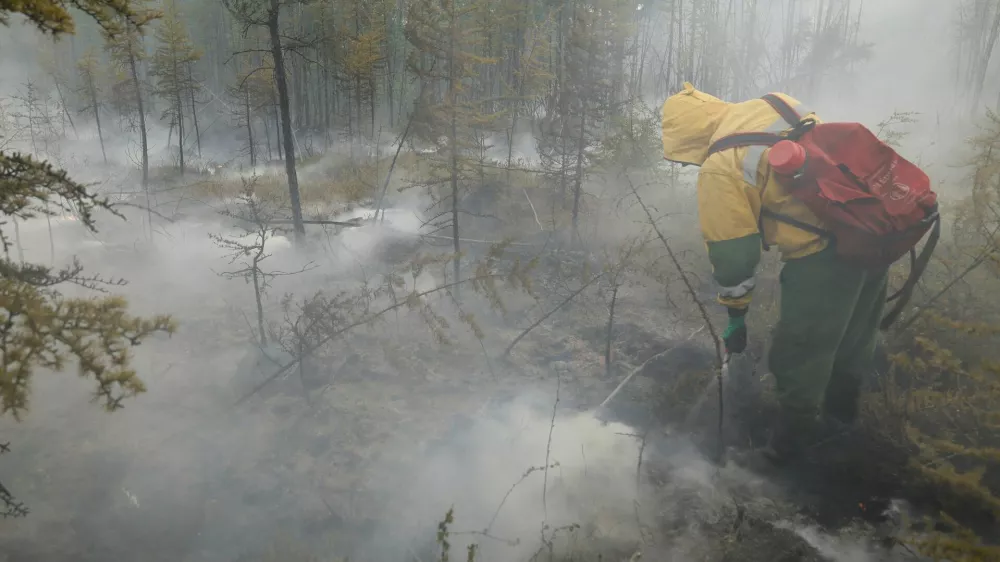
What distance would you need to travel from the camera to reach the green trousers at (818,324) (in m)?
3.90

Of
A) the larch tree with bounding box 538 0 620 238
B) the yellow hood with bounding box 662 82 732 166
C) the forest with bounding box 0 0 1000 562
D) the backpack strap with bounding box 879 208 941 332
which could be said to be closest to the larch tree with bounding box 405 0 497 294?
the forest with bounding box 0 0 1000 562

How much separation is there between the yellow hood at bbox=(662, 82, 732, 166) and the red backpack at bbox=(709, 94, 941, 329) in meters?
0.54

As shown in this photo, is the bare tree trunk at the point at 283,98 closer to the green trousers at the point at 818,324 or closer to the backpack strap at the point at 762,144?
the backpack strap at the point at 762,144

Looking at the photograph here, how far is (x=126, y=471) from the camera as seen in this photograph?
4.93 metres

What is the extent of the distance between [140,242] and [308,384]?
8435 millimetres

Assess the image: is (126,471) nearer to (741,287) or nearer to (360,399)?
(360,399)

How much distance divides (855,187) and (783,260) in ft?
2.35

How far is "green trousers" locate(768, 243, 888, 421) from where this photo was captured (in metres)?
3.90

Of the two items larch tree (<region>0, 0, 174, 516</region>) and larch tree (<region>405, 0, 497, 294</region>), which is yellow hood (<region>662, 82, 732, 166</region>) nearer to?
larch tree (<region>0, 0, 174, 516</region>)

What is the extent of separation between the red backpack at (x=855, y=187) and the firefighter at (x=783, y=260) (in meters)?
0.13

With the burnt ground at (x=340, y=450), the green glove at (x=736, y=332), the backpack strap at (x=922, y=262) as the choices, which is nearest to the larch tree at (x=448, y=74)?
the burnt ground at (x=340, y=450)

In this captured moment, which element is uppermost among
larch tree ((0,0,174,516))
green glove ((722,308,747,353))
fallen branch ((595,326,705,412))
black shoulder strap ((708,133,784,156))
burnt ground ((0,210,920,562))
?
black shoulder strap ((708,133,784,156))

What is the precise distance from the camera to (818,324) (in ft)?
13.0

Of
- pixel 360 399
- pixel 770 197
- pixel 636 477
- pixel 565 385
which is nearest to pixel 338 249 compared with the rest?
pixel 360 399
